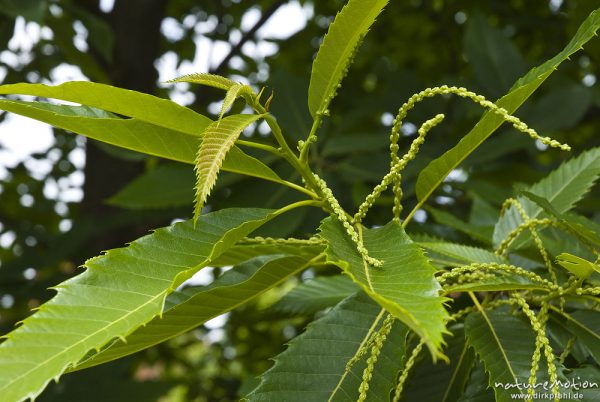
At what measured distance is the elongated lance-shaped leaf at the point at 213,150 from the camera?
29.4 inches

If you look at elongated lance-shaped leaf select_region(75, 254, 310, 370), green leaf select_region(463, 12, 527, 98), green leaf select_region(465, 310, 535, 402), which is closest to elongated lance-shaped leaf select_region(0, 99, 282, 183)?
elongated lance-shaped leaf select_region(75, 254, 310, 370)

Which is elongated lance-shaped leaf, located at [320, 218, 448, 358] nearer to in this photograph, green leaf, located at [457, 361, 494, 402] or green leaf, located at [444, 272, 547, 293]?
green leaf, located at [444, 272, 547, 293]

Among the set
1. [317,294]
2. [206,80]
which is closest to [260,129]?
[317,294]

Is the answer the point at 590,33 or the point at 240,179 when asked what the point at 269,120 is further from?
the point at 240,179

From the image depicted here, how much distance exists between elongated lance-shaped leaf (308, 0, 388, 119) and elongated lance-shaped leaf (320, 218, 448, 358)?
7.9 inches

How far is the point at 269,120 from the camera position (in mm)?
928

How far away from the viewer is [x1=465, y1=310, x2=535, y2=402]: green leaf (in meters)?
0.98

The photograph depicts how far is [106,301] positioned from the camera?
760mm

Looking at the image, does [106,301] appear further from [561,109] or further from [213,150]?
[561,109]

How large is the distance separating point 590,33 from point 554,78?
2.02 m

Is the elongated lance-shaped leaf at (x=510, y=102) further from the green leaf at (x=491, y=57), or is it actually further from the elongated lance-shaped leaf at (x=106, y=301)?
the green leaf at (x=491, y=57)

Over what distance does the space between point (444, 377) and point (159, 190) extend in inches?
48.6

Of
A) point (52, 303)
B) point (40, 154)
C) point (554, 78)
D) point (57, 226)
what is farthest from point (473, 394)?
point (57, 226)

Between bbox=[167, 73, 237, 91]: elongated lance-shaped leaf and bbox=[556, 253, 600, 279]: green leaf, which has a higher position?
bbox=[167, 73, 237, 91]: elongated lance-shaped leaf
